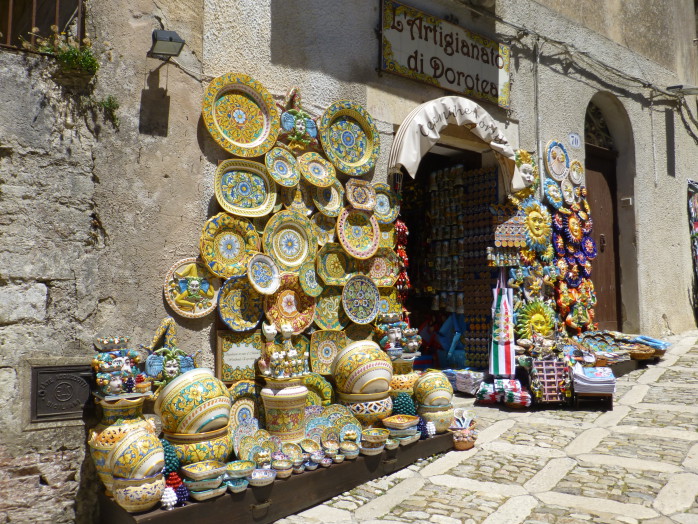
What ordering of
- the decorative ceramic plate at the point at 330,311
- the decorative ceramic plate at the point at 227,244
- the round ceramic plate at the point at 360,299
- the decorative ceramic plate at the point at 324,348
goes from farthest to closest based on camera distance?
the round ceramic plate at the point at 360,299, the decorative ceramic plate at the point at 330,311, the decorative ceramic plate at the point at 324,348, the decorative ceramic plate at the point at 227,244

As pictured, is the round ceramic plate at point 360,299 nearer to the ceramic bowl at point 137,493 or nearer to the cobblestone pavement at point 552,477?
the cobblestone pavement at point 552,477

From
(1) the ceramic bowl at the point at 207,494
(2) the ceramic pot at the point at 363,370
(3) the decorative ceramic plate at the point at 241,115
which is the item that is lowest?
(1) the ceramic bowl at the point at 207,494

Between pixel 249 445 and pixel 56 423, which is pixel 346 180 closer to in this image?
pixel 249 445

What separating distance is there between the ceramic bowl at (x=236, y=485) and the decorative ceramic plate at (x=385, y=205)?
8.44ft

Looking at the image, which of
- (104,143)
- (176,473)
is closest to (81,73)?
(104,143)

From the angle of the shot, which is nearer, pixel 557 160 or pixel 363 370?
pixel 363 370

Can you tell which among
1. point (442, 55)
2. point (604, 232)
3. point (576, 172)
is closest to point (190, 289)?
point (442, 55)

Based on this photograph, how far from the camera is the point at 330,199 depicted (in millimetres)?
4551

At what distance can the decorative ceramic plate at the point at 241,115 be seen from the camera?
153 inches

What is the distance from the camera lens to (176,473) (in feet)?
9.83

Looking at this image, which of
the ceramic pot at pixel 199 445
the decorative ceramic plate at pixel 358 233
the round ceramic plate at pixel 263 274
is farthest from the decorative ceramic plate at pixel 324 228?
the ceramic pot at pixel 199 445

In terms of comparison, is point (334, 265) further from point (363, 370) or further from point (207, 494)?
point (207, 494)

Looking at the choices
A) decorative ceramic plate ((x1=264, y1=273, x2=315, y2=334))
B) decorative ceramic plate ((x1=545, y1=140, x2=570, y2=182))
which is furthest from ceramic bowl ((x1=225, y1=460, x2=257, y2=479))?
decorative ceramic plate ((x1=545, y1=140, x2=570, y2=182))

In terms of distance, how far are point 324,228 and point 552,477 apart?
8.02 ft
